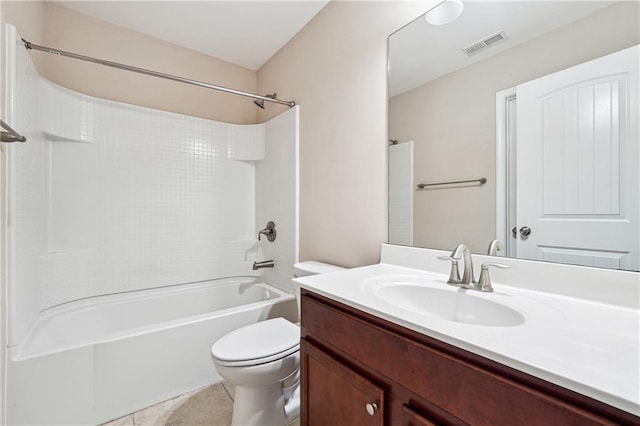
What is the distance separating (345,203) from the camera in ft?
5.41

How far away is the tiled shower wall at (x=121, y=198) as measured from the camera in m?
1.45

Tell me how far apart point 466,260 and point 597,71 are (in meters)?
0.67

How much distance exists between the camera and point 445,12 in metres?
1.21

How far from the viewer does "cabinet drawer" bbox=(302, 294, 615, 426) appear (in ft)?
1.53

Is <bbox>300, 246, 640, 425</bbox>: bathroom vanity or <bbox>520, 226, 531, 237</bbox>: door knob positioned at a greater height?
<bbox>520, 226, 531, 237</bbox>: door knob

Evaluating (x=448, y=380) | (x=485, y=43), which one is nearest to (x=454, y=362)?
(x=448, y=380)

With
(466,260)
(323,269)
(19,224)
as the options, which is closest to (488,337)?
(466,260)

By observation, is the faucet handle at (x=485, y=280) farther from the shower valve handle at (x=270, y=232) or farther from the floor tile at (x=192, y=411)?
the shower valve handle at (x=270, y=232)

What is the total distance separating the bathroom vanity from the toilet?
25 centimetres

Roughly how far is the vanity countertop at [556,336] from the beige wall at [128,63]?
2.10 metres

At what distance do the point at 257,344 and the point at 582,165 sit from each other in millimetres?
1378

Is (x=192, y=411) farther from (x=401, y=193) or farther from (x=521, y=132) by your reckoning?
(x=521, y=132)

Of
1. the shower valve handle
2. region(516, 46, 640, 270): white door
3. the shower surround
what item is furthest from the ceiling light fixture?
the shower valve handle

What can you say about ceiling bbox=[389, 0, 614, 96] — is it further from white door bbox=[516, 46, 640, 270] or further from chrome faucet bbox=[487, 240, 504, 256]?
chrome faucet bbox=[487, 240, 504, 256]
